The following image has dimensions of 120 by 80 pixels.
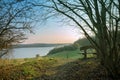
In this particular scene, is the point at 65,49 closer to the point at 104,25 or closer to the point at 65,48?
the point at 65,48

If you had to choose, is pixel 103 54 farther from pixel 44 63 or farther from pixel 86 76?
pixel 44 63

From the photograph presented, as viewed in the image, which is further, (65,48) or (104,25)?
(65,48)

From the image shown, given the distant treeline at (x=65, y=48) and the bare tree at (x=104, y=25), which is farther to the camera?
the distant treeline at (x=65, y=48)

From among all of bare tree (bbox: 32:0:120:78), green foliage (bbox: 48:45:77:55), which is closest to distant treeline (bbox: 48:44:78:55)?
green foliage (bbox: 48:45:77:55)

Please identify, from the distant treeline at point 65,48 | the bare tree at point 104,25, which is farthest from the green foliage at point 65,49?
the bare tree at point 104,25

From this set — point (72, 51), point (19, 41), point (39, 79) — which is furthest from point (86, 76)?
point (72, 51)

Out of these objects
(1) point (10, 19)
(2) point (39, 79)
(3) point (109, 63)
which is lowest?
(2) point (39, 79)

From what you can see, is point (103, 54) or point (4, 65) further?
point (4, 65)

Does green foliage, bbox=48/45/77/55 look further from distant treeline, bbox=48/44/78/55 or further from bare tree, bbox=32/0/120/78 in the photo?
bare tree, bbox=32/0/120/78

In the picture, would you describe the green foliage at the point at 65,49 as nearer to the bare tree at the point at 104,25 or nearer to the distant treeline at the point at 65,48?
the distant treeline at the point at 65,48

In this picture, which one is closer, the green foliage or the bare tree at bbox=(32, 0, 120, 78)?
the bare tree at bbox=(32, 0, 120, 78)

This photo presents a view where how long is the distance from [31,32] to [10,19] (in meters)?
1.27

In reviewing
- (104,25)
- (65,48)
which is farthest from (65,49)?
(104,25)

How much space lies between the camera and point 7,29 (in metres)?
10.0
